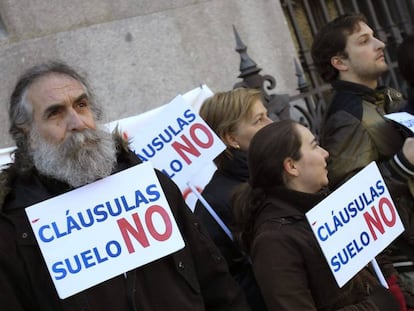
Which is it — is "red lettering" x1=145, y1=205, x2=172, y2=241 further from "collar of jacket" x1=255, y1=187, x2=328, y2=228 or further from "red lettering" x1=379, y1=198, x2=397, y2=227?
"red lettering" x1=379, y1=198, x2=397, y2=227

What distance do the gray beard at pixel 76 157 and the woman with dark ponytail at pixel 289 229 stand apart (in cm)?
61

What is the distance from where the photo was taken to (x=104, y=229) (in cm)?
208

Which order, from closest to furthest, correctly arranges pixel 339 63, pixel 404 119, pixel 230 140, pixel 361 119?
pixel 404 119 → pixel 361 119 → pixel 230 140 → pixel 339 63

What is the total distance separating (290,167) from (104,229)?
2.60 feet

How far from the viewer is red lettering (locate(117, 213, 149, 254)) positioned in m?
2.09

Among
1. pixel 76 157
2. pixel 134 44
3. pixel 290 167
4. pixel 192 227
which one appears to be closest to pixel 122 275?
pixel 192 227

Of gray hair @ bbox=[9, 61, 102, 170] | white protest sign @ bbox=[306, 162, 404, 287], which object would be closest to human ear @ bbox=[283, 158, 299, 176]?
white protest sign @ bbox=[306, 162, 404, 287]

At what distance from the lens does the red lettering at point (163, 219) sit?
2.11 m

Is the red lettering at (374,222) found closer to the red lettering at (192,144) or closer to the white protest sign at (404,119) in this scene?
the white protest sign at (404,119)

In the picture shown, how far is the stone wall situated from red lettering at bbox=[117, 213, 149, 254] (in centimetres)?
255

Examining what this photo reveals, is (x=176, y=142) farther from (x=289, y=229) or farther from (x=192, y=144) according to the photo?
(x=289, y=229)

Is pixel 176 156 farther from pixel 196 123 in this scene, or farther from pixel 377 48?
pixel 377 48

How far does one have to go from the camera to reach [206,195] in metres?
2.95

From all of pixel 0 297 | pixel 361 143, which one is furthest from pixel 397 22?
pixel 0 297
